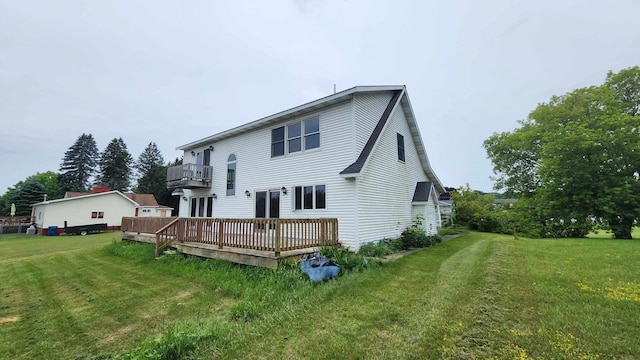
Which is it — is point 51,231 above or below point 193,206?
below

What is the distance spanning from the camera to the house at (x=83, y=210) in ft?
88.0

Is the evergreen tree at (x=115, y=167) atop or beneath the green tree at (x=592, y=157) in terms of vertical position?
atop

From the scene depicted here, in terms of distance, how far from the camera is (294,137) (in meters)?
11.8

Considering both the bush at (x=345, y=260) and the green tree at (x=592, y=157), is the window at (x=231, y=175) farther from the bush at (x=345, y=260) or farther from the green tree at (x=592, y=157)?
the green tree at (x=592, y=157)

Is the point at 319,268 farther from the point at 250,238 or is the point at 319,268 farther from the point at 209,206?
the point at 209,206

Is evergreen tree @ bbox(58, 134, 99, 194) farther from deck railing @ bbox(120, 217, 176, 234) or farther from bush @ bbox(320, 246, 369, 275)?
bush @ bbox(320, 246, 369, 275)

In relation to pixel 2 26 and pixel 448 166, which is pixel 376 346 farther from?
pixel 448 166

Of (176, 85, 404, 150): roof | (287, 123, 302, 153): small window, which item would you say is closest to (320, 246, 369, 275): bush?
(287, 123, 302, 153): small window

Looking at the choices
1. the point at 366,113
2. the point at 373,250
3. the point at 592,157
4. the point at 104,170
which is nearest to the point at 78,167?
the point at 104,170

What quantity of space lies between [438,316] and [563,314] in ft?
5.95

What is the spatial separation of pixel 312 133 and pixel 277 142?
213 centimetres

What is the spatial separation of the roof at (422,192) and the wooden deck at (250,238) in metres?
6.98

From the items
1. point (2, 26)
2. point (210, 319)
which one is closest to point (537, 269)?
point (210, 319)

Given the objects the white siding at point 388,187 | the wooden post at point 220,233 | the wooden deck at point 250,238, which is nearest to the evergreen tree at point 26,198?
the wooden deck at point 250,238
